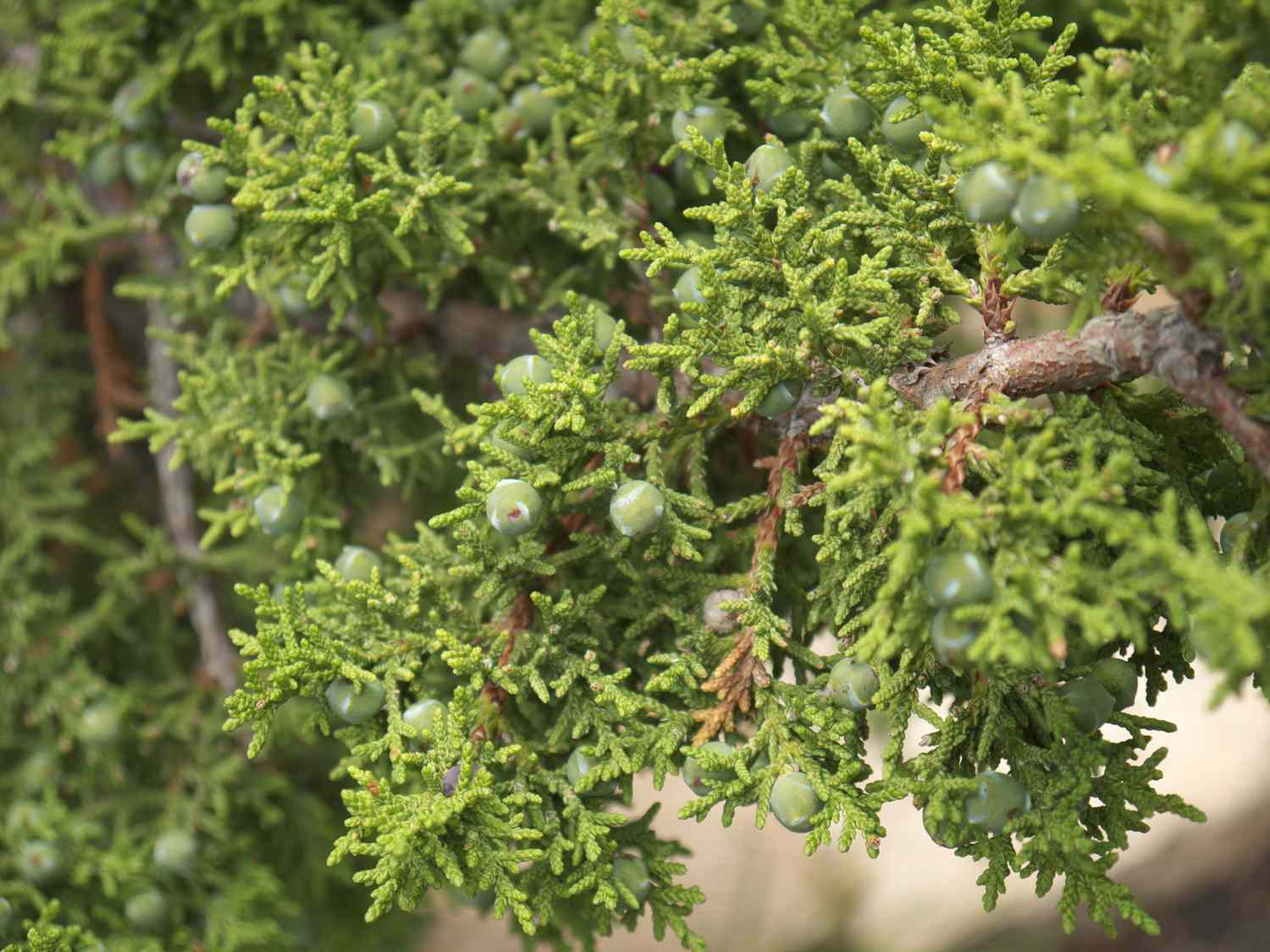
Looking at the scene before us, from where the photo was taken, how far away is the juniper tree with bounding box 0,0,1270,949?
0.99 meters

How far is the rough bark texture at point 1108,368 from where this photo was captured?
3.23 feet

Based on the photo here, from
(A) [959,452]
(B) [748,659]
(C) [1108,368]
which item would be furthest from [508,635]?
(C) [1108,368]

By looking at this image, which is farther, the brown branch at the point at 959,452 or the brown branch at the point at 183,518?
the brown branch at the point at 183,518

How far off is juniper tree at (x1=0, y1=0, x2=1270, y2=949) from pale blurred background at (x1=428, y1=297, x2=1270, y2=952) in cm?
208

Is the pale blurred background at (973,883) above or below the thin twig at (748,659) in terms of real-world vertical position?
below

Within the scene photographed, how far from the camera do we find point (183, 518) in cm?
201

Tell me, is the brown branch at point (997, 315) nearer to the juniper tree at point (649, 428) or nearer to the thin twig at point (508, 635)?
the juniper tree at point (649, 428)

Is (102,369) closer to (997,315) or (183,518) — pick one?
(183,518)

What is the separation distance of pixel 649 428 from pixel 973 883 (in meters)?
2.86

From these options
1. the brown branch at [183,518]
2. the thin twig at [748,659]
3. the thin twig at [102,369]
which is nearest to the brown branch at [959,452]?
the thin twig at [748,659]

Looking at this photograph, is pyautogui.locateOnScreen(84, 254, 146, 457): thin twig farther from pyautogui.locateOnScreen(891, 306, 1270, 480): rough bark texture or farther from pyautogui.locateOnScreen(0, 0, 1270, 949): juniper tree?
pyautogui.locateOnScreen(891, 306, 1270, 480): rough bark texture

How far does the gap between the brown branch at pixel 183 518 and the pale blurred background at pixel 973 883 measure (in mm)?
1892

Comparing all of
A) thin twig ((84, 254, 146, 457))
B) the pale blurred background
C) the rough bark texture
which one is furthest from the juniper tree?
the pale blurred background

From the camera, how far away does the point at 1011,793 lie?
3.69ft
